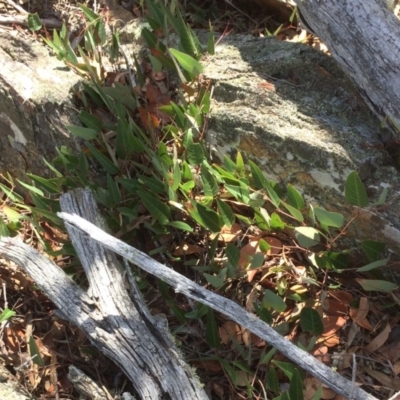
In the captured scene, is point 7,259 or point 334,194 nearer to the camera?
point 334,194

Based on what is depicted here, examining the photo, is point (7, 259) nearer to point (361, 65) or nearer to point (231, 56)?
point (231, 56)

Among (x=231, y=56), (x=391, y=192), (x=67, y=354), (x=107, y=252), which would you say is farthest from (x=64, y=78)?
(x=391, y=192)

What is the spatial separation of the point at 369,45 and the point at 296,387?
1.24 m

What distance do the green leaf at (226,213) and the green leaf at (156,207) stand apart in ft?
0.71

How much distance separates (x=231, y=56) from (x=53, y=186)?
37.9 inches

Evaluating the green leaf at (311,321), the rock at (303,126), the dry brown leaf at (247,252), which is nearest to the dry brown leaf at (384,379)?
the green leaf at (311,321)

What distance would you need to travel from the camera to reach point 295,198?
210cm

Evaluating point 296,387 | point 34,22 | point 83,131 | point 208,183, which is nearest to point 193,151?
point 208,183

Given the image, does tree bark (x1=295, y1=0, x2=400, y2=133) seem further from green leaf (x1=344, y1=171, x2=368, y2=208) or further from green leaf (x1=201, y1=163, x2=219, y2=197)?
green leaf (x1=201, y1=163, x2=219, y2=197)

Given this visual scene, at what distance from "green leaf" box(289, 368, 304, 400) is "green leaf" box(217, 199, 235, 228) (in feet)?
2.07

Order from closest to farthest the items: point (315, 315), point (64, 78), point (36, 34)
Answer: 1. point (315, 315)
2. point (64, 78)
3. point (36, 34)

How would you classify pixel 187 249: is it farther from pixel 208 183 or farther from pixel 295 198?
pixel 295 198

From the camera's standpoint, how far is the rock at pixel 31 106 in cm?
256

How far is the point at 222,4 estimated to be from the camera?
Answer: 311 centimetres
